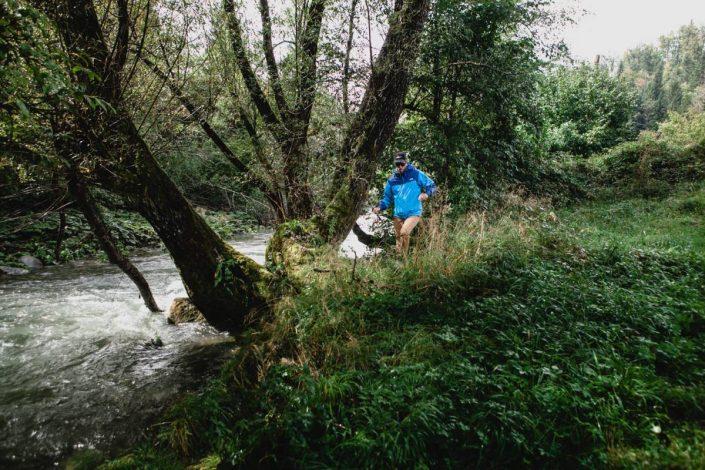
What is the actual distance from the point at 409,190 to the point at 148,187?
4144 mm

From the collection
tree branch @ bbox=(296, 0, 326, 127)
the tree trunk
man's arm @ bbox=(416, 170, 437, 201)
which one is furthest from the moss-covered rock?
tree branch @ bbox=(296, 0, 326, 127)

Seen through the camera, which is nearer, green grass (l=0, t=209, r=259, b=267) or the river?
the river

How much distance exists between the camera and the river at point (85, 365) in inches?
142

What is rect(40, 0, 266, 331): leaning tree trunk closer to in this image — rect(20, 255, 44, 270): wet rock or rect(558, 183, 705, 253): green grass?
rect(558, 183, 705, 253): green grass

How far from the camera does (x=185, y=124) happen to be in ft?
22.1

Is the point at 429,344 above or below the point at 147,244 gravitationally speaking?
above

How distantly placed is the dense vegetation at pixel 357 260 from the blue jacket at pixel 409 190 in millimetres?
495

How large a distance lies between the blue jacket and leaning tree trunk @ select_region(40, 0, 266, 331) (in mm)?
2855

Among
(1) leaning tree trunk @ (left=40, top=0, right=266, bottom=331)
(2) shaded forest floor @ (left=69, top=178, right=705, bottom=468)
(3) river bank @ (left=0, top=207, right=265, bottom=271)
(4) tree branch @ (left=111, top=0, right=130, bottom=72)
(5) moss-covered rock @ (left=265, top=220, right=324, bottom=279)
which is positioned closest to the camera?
(2) shaded forest floor @ (left=69, top=178, right=705, bottom=468)

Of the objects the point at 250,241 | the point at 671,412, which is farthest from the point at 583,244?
the point at 250,241

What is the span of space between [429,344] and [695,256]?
5076 mm

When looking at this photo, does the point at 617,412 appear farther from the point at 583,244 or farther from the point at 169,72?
the point at 169,72

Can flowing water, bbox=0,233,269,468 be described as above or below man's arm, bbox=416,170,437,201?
below

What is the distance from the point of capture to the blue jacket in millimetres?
6812
